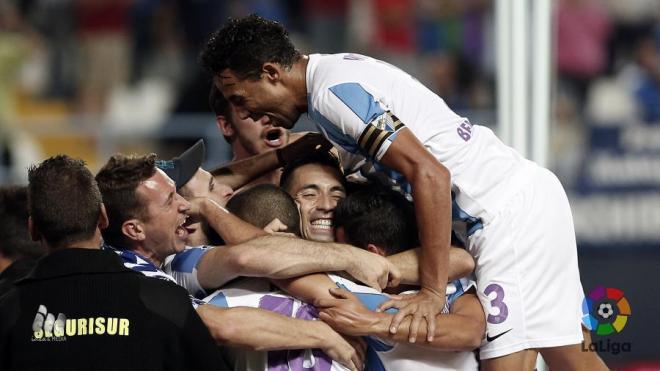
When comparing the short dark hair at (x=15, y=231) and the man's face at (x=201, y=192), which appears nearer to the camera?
the man's face at (x=201, y=192)

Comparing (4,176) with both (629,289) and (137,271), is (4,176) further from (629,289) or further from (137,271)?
(137,271)

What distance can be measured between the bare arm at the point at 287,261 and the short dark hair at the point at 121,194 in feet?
0.97

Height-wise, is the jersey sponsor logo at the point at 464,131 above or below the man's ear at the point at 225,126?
above

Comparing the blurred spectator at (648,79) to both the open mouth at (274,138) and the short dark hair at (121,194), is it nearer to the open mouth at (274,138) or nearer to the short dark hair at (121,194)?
the open mouth at (274,138)

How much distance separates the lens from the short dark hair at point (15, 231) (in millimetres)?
5238

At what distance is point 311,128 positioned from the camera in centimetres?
941

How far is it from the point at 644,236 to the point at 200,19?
15.3 ft

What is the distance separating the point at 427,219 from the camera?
12.8 feet

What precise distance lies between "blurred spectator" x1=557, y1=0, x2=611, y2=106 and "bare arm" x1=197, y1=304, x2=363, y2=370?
7.50 meters

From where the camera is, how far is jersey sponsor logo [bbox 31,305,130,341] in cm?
353

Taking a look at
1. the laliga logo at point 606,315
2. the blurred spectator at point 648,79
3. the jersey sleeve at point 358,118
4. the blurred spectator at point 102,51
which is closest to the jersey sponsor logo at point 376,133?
the jersey sleeve at point 358,118

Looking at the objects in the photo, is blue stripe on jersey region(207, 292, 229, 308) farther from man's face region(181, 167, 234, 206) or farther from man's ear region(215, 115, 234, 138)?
man's ear region(215, 115, 234, 138)

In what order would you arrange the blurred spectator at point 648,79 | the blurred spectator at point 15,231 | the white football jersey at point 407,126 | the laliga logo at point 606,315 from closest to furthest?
the white football jersey at point 407,126 < the laliga logo at point 606,315 < the blurred spectator at point 15,231 < the blurred spectator at point 648,79

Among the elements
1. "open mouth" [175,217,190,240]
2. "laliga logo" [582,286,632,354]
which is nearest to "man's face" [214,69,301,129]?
"open mouth" [175,217,190,240]
